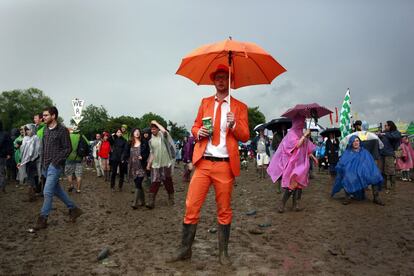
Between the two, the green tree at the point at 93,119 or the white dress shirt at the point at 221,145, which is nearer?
the white dress shirt at the point at 221,145

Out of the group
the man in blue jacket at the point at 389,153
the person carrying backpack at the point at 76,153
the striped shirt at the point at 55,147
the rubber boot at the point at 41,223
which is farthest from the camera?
the man in blue jacket at the point at 389,153

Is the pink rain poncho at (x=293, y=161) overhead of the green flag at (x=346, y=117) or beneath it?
beneath

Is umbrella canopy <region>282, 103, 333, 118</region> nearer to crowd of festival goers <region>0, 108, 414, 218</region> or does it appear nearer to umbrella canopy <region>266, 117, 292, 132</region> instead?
crowd of festival goers <region>0, 108, 414, 218</region>

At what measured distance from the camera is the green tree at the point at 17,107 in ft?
217

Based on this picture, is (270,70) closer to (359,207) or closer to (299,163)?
(299,163)

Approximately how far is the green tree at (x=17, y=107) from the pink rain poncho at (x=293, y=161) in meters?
66.4

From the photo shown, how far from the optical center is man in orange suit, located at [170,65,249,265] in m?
4.12

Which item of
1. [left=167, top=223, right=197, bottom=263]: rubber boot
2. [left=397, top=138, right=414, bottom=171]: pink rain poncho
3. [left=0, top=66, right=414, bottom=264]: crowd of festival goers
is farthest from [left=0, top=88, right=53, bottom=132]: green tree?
[left=167, top=223, right=197, bottom=263]: rubber boot

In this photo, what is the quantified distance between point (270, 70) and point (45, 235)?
14.1 ft

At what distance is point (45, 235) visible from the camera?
5.70m

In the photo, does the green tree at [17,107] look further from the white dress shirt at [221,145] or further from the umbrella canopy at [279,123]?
the white dress shirt at [221,145]

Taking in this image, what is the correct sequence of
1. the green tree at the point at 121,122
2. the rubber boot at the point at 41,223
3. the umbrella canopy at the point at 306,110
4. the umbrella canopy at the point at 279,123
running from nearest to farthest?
the rubber boot at the point at 41,223 < the umbrella canopy at the point at 306,110 < the umbrella canopy at the point at 279,123 < the green tree at the point at 121,122

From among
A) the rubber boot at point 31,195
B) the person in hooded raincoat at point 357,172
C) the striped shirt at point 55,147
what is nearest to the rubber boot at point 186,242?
the striped shirt at point 55,147

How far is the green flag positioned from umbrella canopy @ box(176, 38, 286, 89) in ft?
32.4
